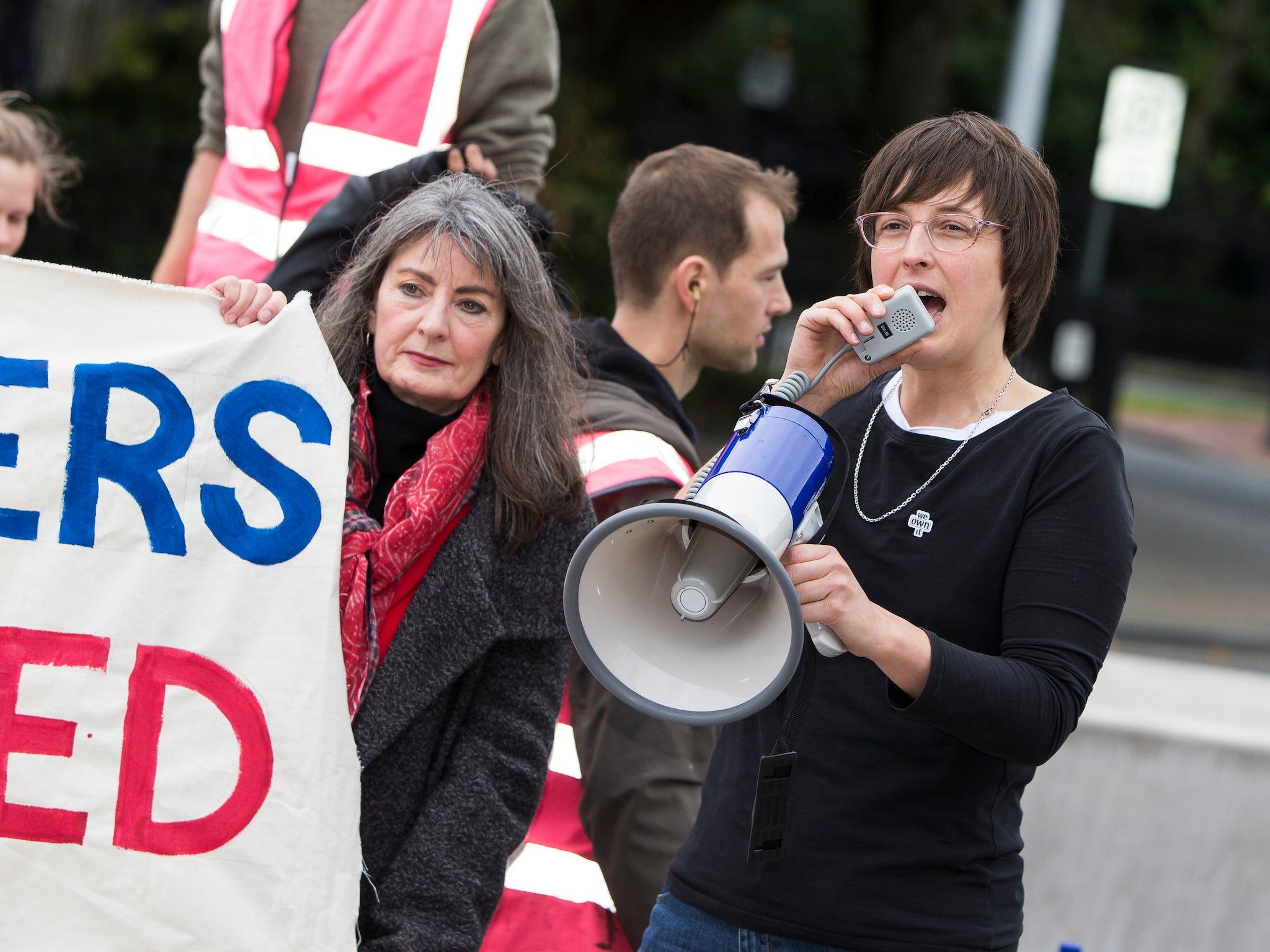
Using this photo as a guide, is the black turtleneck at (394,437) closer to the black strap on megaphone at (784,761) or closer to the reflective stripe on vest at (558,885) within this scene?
the reflective stripe on vest at (558,885)

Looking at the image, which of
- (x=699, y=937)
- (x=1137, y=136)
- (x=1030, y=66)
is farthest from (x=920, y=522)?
(x=1137, y=136)

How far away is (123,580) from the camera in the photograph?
206 cm

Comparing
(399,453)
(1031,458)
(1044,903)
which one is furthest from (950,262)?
(1044,903)

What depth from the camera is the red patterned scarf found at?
2117 millimetres

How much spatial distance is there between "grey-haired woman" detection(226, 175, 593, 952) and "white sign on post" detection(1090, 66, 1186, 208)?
7.00 metres

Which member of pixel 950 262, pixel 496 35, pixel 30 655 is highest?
pixel 496 35

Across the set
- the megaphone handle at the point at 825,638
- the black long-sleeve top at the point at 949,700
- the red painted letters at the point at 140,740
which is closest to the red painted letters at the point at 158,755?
the red painted letters at the point at 140,740

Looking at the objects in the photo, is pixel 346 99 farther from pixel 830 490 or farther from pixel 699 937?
pixel 699 937

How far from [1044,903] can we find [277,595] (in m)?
2.47

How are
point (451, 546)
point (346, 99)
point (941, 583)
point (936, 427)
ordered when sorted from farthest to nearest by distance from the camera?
1. point (346, 99)
2. point (451, 546)
3. point (936, 427)
4. point (941, 583)

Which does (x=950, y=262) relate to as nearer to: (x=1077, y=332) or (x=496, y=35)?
(x=496, y=35)

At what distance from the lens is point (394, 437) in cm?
229

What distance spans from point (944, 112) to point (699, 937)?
12639mm

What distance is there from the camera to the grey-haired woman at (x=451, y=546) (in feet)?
7.01
